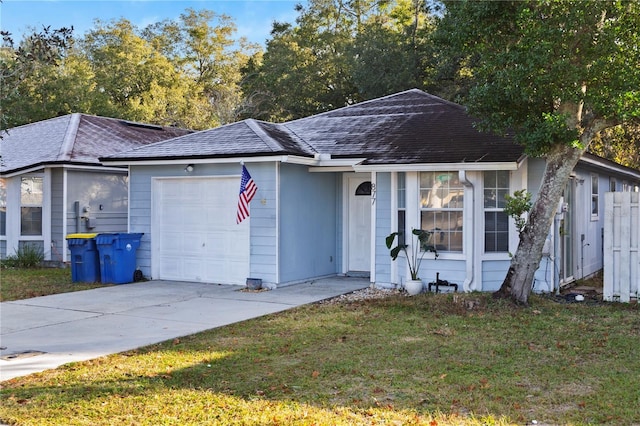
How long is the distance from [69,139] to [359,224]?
852 centimetres

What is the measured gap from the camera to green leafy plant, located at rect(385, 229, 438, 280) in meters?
11.1

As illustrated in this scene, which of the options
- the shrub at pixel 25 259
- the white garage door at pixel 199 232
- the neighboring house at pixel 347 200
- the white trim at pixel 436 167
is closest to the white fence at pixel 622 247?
the neighboring house at pixel 347 200

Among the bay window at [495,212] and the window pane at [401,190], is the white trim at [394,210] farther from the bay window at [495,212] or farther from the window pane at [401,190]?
the bay window at [495,212]

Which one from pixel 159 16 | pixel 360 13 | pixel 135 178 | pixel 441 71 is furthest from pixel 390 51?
pixel 159 16

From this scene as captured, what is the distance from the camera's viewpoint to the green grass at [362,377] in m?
5.04

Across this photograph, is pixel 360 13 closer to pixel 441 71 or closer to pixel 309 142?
pixel 441 71

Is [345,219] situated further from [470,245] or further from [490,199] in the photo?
[490,199]

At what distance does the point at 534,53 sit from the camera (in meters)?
8.60

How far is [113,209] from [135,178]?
3745 millimetres

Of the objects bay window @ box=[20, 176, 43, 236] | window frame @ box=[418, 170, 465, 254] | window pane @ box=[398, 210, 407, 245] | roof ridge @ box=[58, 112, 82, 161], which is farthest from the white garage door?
bay window @ box=[20, 176, 43, 236]

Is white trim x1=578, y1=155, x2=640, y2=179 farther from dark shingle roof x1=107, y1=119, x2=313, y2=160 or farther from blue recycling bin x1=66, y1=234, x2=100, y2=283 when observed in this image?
blue recycling bin x1=66, y1=234, x2=100, y2=283

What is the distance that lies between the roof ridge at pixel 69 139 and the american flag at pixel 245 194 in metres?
6.03

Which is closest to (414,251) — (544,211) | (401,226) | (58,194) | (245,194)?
(401,226)

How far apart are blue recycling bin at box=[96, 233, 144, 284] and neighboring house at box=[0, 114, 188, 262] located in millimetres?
3465
